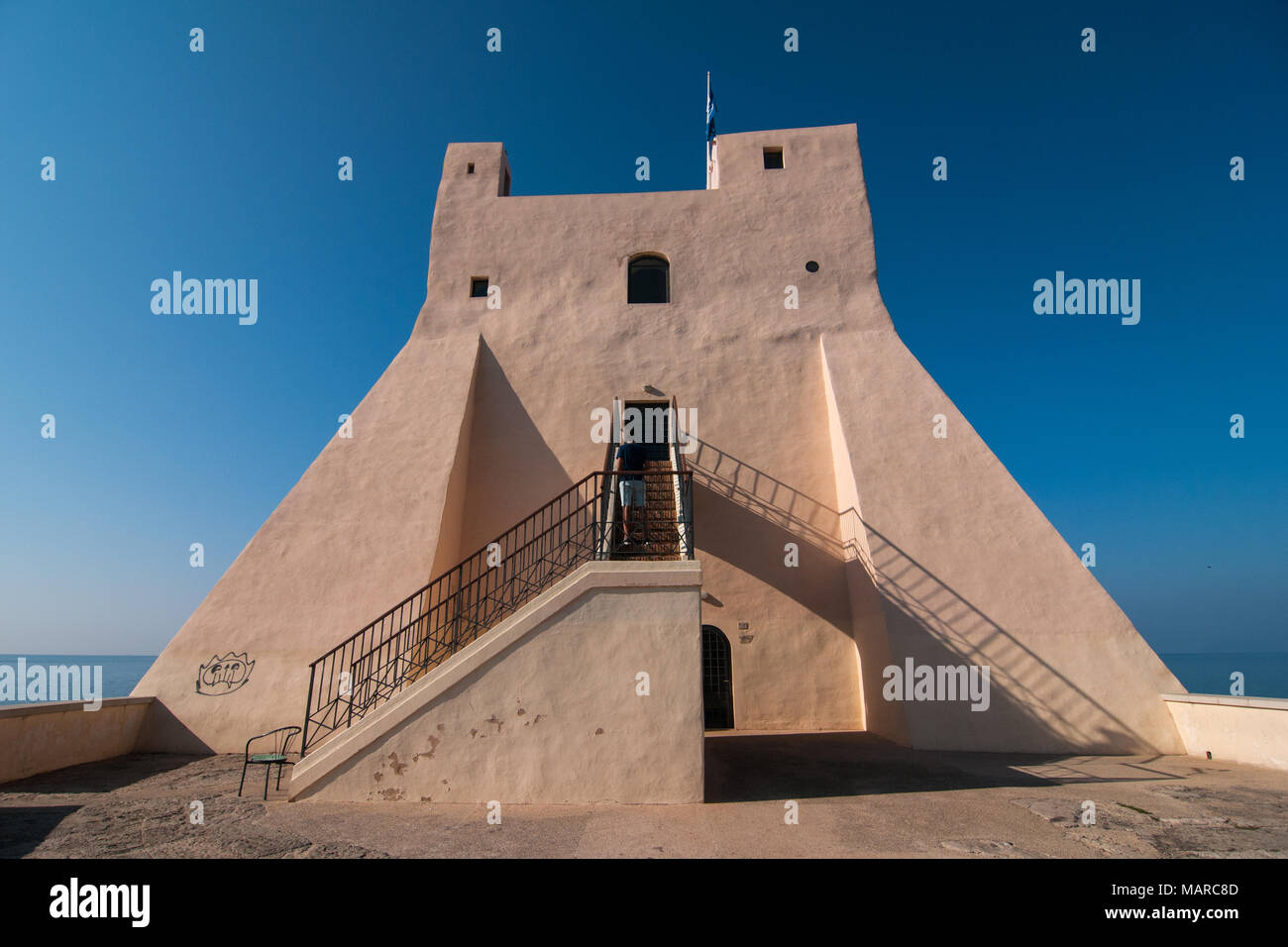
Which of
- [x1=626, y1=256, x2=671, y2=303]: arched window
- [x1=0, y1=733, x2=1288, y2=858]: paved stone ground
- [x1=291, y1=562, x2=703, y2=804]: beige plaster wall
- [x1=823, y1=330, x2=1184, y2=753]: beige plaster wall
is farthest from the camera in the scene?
[x1=626, y1=256, x2=671, y2=303]: arched window

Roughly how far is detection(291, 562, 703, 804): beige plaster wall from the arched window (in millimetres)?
8313

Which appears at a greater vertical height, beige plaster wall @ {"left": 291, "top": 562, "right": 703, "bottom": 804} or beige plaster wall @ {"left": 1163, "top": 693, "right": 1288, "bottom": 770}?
beige plaster wall @ {"left": 291, "top": 562, "right": 703, "bottom": 804}

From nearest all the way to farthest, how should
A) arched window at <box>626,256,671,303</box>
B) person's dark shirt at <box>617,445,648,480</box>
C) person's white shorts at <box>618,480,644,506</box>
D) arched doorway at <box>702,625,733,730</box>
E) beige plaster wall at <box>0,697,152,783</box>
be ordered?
beige plaster wall at <box>0,697,152,783</box> < person's white shorts at <box>618,480,644,506</box> < person's dark shirt at <box>617,445,648,480</box> < arched doorway at <box>702,625,733,730</box> < arched window at <box>626,256,671,303</box>

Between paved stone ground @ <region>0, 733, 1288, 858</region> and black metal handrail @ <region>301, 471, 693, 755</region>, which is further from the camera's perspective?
black metal handrail @ <region>301, 471, 693, 755</region>

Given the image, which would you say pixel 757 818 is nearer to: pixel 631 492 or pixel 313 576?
pixel 631 492

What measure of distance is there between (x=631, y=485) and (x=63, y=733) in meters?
7.70

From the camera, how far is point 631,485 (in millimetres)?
9406

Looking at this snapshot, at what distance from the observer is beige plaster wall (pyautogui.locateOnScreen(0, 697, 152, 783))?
23.6 feet

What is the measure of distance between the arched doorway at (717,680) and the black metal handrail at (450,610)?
236 cm

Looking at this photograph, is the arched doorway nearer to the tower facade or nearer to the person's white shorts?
the tower facade

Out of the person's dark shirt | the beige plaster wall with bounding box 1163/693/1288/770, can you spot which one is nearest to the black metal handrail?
the person's dark shirt

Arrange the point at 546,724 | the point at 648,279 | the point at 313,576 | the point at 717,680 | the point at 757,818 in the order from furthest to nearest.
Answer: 1. the point at 648,279
2. the point at 717,680
3. the point at 313,576
4. the point at 546,724
5. the point at 757,818

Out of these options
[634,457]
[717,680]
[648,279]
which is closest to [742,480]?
[634,457]
